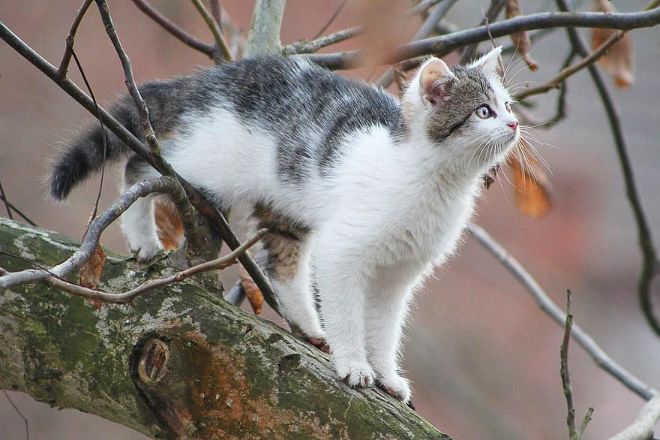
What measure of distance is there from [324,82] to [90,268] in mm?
1330

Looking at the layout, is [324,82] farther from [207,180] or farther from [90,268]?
[90,268]

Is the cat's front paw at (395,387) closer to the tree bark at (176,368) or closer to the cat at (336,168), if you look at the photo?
the cat at (336,168)

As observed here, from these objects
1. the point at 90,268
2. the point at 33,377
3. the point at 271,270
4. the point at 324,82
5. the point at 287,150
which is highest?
the point at 324,82

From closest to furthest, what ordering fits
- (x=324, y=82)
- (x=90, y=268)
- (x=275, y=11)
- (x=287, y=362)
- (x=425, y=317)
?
(x=90, y=268) → (x=287, y=362) → (x=324, y=82) → (x=275, y=11) → (x=425, y=317)

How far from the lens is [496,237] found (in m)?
5.12

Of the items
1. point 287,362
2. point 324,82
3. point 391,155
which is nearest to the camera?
point 287,362

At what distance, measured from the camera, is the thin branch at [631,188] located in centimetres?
302

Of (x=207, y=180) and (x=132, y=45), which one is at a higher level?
(x=132, y=45)

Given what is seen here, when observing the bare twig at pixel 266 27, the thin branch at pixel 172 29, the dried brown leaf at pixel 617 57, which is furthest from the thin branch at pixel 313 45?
the dried brown leaf at pixel 617 57

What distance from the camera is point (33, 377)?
7.10 ft

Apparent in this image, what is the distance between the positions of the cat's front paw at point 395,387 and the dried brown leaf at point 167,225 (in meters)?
0.80

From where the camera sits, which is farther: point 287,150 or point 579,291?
point 579,291

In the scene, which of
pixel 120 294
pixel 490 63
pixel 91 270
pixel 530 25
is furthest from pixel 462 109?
pixel 120 294

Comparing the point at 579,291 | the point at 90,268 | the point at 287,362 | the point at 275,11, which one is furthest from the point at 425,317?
the point at 90,268
